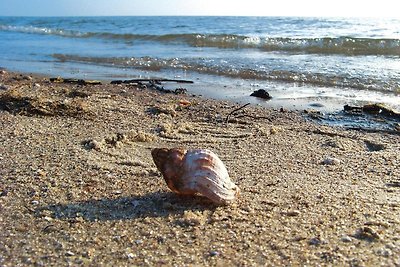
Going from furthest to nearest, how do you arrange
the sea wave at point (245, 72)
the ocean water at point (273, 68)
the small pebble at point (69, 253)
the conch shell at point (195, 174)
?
the sea wave at point (245, 72)
the ocean water at point (273, 68)
the conch shell at point (195, 174)
the small pebble at point (69, 253)

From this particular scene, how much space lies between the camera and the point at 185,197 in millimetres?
2592

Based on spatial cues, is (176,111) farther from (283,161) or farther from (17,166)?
(17,166)

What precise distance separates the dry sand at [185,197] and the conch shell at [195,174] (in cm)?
9

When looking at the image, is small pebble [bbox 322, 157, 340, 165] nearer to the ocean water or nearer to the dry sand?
the dry sand

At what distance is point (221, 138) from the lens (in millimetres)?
4105

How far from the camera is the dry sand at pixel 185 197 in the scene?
6.94ft

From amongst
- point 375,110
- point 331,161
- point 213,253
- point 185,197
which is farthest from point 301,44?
point 213,253

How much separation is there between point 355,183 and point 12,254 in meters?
2.12

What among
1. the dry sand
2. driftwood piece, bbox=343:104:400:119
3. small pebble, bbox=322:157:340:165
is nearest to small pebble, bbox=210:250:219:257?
the dry sand

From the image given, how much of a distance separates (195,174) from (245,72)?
18.9 ft

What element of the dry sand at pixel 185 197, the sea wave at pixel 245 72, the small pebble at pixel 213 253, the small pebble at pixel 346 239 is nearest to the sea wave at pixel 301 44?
the sea wave at pixel 245 72

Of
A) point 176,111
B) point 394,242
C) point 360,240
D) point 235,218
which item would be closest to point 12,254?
point 235,218

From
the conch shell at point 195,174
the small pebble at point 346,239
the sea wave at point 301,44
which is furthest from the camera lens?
the sea wave at point 301,44

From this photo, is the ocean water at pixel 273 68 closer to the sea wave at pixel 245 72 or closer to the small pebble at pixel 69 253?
the sea wave at pixel 245 72
